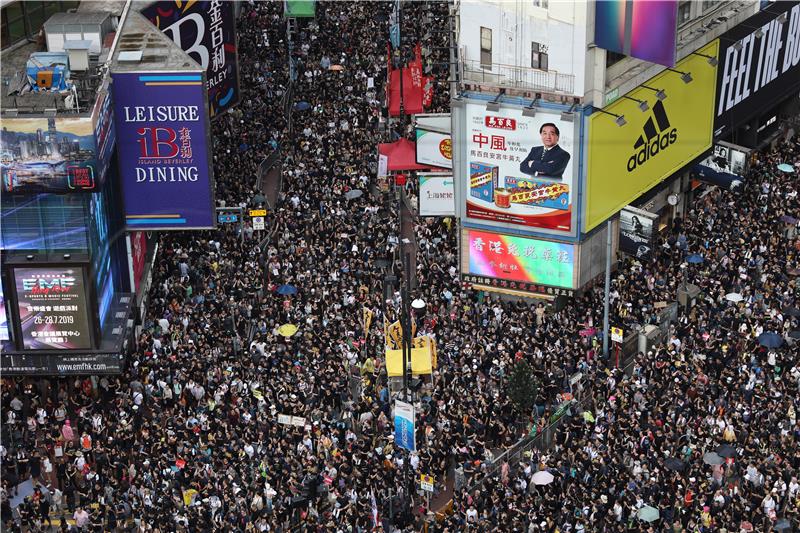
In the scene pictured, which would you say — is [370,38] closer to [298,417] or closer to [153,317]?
[153,317]

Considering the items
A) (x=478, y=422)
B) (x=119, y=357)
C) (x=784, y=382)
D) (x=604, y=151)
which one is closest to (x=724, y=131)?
(x=604, y=151)

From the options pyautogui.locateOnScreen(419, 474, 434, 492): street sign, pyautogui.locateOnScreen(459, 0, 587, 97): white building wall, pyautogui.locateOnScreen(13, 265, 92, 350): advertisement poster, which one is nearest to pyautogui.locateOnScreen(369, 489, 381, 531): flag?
pyautogui.locateOnScreen(419, 474, 434, 492): street sign

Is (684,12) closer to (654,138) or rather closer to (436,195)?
(654,138)

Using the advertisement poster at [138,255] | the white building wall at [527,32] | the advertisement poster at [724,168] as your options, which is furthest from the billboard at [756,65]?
the advertisement poster at [138,255]

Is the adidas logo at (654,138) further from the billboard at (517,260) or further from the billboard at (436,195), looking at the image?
the billboard at (436,195)

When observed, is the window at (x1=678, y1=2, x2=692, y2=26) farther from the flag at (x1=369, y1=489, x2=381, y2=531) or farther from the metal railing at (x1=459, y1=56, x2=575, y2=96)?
the flag at (x1=369, y1=489, x2=381, y2=531)
